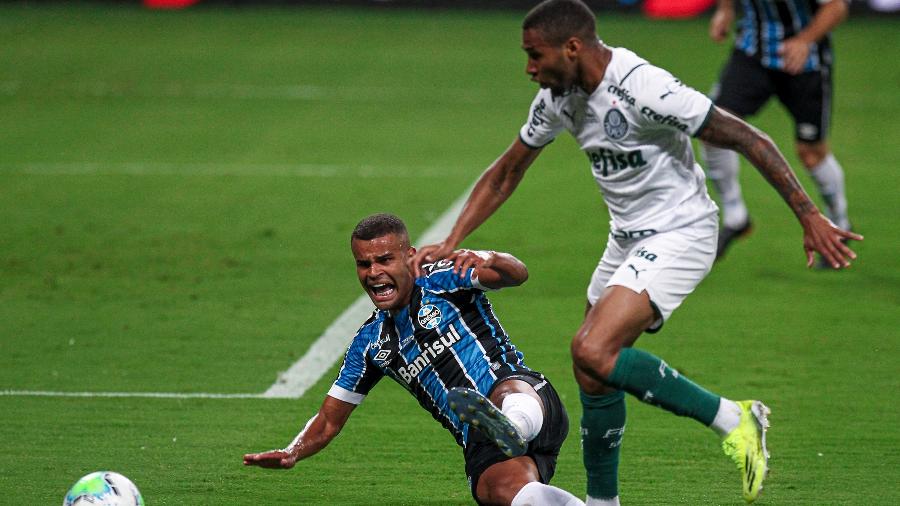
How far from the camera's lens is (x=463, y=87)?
18844mm

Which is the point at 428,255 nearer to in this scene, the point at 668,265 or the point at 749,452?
the point at 668,265

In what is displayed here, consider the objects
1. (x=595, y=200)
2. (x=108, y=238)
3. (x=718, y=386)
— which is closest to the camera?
(x=718, y=386)

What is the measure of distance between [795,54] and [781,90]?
0.61 m

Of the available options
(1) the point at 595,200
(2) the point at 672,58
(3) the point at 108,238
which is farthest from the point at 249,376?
(2) the point at 672,58

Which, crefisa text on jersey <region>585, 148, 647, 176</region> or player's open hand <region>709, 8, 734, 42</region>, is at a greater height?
crefisa text on jersey <region>585, 148, 647, 176</region>

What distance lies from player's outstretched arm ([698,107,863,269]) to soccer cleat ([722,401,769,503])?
2.22 ft

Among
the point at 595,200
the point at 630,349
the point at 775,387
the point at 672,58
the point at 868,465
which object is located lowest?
the point at 672,58

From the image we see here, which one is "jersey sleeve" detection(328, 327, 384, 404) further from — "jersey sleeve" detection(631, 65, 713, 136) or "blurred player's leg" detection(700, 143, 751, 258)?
"blurred player's leg" detection(700, 143, 751, 258)

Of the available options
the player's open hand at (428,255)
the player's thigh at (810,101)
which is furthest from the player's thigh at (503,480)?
the player's thigh at (810,101)

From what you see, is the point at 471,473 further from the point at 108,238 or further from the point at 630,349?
the point at 108,238

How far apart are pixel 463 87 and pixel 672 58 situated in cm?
345

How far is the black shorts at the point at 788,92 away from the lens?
10141mm

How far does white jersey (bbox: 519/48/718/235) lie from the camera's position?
17.4 feet

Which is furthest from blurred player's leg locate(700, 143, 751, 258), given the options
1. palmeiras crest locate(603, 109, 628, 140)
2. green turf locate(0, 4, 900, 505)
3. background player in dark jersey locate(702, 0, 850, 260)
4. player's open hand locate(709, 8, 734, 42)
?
palmeiras crest locate(603, 109, 628, 140)
